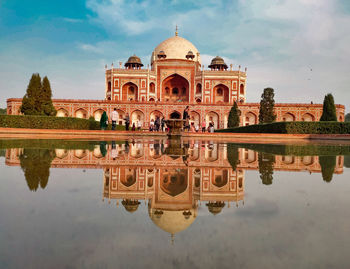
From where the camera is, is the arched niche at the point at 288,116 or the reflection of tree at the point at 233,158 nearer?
the reflection of tree at the point at 233,158

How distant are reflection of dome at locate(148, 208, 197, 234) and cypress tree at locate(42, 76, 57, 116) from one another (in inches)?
652

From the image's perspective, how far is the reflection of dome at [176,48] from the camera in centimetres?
3769

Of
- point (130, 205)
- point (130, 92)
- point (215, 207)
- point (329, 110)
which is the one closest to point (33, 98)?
point (329, 110)

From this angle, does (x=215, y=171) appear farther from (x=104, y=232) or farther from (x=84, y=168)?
(x=104, y=232)

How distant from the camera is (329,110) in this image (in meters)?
15.9

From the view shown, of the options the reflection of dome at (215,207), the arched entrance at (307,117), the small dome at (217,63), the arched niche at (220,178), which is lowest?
the reflection of dome at (215,207)

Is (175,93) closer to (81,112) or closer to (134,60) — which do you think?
(134,60)

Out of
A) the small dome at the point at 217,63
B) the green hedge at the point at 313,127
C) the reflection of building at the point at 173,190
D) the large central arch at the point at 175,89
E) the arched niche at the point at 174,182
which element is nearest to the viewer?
the reflection of building at the point at 173,190

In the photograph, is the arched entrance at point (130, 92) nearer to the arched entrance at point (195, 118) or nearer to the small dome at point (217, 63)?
the arched entrance at point (195, 118)

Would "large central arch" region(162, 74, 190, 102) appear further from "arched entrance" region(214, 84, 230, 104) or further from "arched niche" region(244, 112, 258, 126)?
"arched niche" region(244, 112, 258, 126)

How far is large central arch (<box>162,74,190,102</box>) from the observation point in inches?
1443

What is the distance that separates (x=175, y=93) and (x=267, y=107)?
54.7 feet

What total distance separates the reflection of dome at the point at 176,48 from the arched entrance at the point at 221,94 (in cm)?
591

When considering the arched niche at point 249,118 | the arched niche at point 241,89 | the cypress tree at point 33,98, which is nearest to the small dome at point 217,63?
the arched niche at point 241,89
